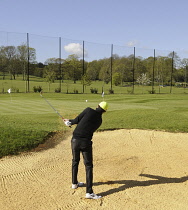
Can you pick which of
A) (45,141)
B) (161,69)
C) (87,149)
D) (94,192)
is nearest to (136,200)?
(94,192)

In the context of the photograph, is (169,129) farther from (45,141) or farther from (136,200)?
(136,200)

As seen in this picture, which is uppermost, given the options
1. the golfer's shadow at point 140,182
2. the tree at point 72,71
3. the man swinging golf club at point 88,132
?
the tree at point 72,71

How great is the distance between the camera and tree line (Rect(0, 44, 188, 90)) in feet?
164

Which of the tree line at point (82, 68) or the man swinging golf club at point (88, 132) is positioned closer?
the man swinging golf club at point (88, 132)

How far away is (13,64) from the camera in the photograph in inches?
2335

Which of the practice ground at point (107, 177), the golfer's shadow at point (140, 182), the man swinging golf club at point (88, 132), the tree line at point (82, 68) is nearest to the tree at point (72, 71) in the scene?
the tree line at point (82, 68)

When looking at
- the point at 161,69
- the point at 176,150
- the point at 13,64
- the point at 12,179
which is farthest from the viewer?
the point at 161,69

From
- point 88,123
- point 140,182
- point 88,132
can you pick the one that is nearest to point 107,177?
point 140,182

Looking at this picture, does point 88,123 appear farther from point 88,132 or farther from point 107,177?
point 107,177

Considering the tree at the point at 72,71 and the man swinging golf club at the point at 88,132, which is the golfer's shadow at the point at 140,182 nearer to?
the man swinging golf club at the point at 88,132

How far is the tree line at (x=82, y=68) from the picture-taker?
4994 centimetres

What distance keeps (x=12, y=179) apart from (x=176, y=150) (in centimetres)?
755

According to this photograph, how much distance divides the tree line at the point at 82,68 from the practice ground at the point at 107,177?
3549 centimetres

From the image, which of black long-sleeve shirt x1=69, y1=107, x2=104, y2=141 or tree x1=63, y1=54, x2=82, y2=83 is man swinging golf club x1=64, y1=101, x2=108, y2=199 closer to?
black long-sleeve shirt x1=69, y1=107, x2=104, y2=141
